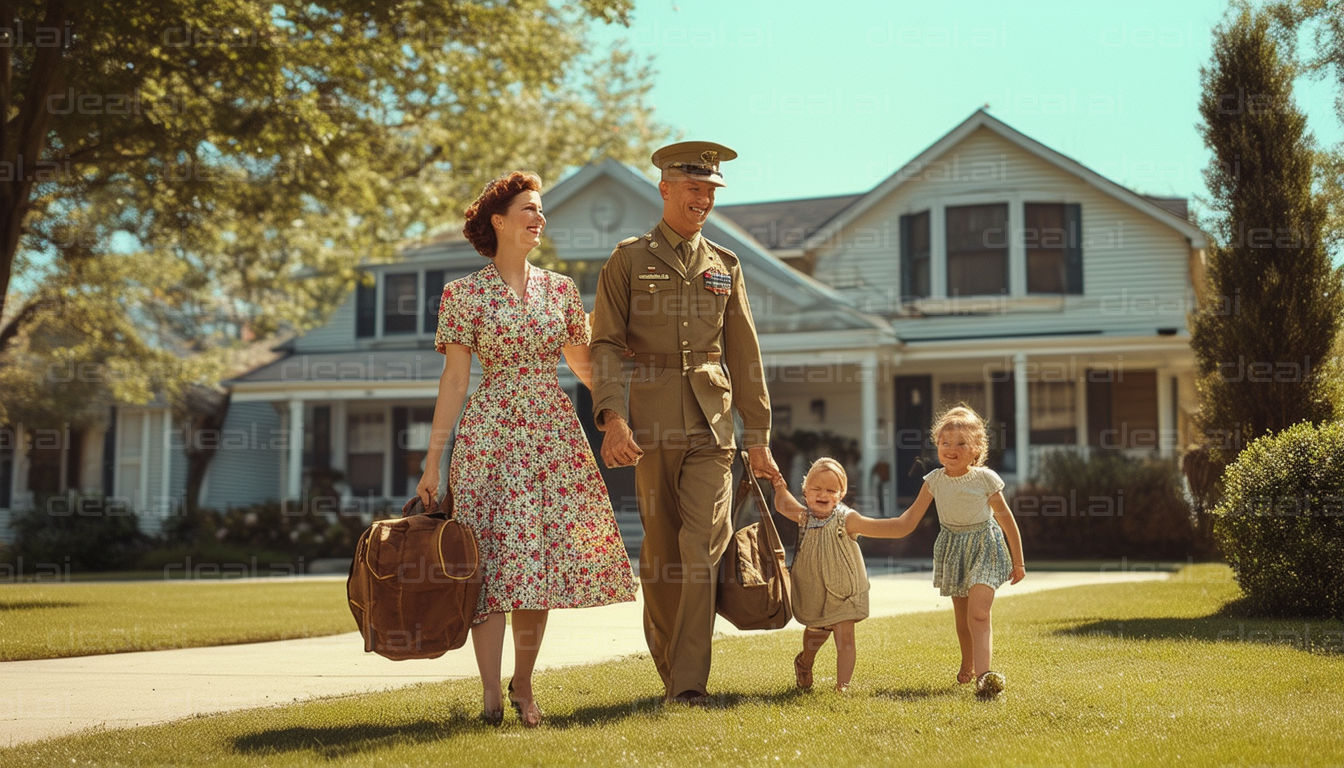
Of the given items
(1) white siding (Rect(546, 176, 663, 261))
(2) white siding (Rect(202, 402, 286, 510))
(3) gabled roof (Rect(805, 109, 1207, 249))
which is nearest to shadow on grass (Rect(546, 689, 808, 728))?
(3) gabled roof (Rect(805, 109, 1207, 249))

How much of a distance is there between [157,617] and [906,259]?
14311 millimetres

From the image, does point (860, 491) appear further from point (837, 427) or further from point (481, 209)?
point (481, 209)

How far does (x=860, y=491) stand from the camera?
787 inches

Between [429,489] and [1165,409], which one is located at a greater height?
[1165,409]

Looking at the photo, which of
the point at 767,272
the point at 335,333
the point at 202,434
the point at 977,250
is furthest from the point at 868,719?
the point at 202,434

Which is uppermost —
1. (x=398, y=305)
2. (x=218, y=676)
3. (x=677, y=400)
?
(x=398, y=305)

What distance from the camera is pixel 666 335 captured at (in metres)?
5.23

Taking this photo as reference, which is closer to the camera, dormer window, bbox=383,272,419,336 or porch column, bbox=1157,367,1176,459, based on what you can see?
porch column, bbox=1157,367,1176,459

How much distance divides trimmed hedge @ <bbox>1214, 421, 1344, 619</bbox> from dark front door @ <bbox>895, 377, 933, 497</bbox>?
12.9m

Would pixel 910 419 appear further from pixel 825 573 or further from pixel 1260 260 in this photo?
pixel 825 573

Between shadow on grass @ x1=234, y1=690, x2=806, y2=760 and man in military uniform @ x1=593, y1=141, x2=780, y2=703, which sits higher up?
man in military uniform @ x1=593, y1=141, x2=780, y2=703

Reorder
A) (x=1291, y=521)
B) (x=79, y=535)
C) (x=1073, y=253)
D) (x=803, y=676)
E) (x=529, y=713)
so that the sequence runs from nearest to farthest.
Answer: (x=529, y=713), (x=803, y=676), (x=1291, y=521), (x=1073, y=253), (x=79, y=535)

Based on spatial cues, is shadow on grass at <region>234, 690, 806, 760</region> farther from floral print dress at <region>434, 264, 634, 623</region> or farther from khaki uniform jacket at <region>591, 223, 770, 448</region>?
khaki uniform jacket at <region>591, 223, 770, 448</region>

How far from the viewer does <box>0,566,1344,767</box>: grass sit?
393 centimetres
